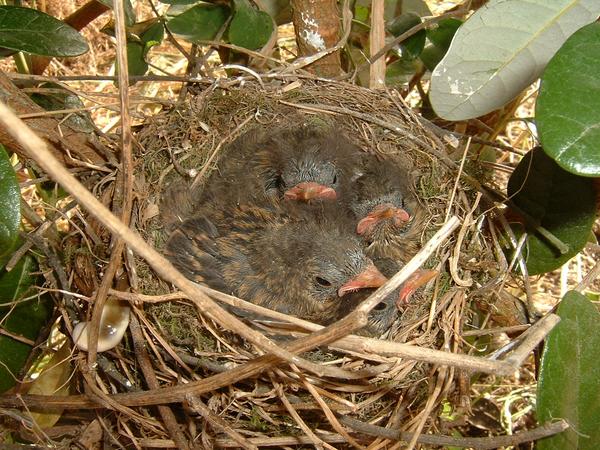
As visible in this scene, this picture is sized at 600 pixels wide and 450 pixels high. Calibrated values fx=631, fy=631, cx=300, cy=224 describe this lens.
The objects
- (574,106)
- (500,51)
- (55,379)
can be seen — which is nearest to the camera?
(574,106)

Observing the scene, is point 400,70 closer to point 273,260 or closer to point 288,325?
point 273,260

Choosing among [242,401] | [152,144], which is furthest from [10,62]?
[242,401]

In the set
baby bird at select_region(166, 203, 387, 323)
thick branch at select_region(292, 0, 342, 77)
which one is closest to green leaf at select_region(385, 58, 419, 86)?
thick branch at select_region(292, 0, 342, 77)

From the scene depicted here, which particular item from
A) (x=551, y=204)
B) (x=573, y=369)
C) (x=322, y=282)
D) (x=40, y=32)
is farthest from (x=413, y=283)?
(x=40, y=32)

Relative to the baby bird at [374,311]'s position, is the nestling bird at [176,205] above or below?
above

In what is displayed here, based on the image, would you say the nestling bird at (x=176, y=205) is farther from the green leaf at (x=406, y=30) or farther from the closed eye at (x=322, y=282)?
the green leaf at (x=406, y=30)

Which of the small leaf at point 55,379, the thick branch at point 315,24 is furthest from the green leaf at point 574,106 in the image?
the small leaf at point 55,379
